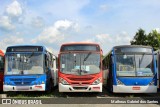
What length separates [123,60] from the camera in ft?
71.6

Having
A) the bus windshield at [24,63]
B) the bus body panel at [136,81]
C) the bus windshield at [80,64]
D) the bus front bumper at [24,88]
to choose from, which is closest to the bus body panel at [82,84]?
the bus windshield at [80,64]

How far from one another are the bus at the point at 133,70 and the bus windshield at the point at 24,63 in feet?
14.4

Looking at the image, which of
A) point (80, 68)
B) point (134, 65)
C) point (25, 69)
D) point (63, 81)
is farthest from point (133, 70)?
point (25, 69)

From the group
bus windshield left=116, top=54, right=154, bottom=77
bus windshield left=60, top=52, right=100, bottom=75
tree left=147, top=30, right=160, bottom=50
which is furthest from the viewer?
tree left=147, top=30, right=160, bottom=50

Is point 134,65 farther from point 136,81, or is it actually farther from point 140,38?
point 140,38


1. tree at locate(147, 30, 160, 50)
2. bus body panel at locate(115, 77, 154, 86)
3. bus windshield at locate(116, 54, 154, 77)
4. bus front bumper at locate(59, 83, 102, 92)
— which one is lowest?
bus front bumper at locate(59, 83, 102, 92)

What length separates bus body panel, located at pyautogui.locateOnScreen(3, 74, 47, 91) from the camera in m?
21.4

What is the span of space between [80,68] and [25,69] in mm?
3305

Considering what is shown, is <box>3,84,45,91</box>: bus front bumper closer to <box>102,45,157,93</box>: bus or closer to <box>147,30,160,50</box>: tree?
<box>102,45,157,93</box>: bus

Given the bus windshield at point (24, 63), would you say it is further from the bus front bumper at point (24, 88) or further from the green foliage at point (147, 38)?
the green foliage at point (147, 38)

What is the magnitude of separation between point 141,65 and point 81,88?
12.5 feet

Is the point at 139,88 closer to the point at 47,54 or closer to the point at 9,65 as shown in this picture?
the point at 47,54

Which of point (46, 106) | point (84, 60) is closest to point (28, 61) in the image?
point (84, 60)

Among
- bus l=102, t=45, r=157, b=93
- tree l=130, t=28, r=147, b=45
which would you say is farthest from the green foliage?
bus l=102, t=45, r=157, b=93
